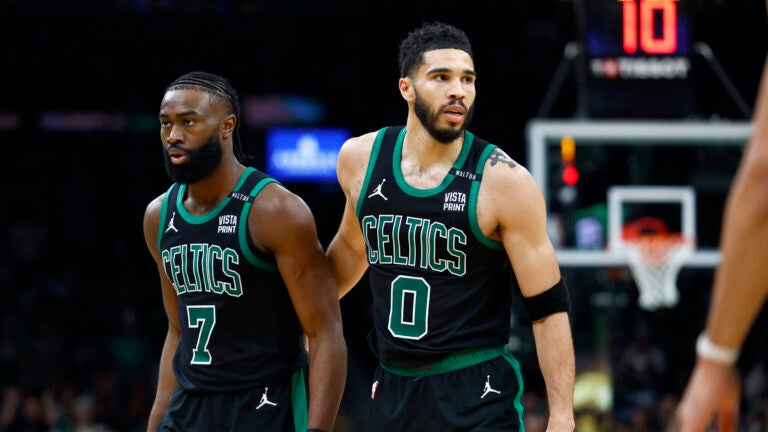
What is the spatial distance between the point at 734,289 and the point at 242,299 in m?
2.77

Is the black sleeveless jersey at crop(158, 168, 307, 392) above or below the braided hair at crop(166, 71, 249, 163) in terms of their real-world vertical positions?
below

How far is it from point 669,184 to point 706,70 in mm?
5841

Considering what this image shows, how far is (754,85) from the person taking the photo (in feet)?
56.9

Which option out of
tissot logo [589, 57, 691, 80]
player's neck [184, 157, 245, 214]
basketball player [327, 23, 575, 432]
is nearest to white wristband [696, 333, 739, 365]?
basketball player [327, 23, 575, 432]

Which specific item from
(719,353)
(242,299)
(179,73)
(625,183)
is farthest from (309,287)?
(179,73)

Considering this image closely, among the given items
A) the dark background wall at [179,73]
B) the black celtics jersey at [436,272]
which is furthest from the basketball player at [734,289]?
the dark background wall at [179,73]

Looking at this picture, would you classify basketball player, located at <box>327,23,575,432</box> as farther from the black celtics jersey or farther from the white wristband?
the white wristband

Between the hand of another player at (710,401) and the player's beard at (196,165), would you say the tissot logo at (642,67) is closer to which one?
the player's beard at (196,165)

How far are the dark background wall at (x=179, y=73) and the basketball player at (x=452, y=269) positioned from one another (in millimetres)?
12278

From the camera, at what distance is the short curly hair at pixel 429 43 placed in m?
4.65

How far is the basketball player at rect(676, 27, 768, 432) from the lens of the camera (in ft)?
6.49

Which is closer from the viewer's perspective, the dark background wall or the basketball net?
the basketball net

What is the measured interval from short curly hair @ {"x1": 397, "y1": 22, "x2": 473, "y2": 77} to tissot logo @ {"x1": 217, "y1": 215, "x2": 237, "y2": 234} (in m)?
0.92

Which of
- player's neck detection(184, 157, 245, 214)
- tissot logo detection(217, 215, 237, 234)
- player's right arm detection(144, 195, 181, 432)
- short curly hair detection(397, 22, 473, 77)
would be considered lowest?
player's right arm detection(144, 195, 181, 432)
